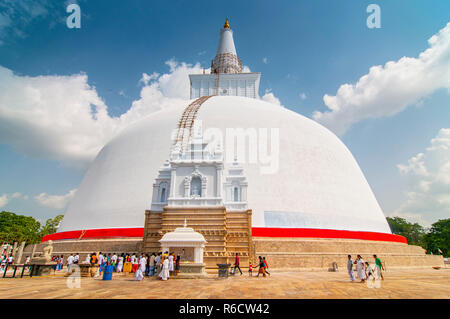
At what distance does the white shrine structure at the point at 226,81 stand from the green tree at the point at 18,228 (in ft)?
108

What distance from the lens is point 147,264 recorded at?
1311cm

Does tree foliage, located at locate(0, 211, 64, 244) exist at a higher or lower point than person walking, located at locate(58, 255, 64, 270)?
higher

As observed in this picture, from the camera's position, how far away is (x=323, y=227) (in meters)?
18.9

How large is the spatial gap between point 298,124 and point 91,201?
58.6ft

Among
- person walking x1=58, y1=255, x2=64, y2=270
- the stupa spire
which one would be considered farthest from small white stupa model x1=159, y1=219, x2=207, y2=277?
the stupa spire

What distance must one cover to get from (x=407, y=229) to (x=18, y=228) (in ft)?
233

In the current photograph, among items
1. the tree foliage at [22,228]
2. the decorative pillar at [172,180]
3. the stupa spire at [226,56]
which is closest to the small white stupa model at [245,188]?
the decorative pillar at [172,180]

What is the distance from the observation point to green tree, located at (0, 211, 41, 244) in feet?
134

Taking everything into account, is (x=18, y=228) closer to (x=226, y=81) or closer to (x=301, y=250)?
(x=226, y=81)

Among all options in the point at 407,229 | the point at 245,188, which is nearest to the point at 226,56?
the point at 245,188

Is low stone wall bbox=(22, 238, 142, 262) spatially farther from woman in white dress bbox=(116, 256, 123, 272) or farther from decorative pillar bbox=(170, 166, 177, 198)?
decorative pillar bbox=(170, 166, 177, 198)

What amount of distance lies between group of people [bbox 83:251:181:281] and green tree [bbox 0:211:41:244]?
1369 inches
